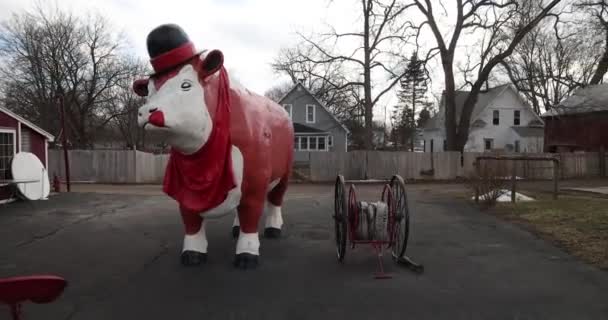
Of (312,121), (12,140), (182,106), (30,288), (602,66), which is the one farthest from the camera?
(312,121)

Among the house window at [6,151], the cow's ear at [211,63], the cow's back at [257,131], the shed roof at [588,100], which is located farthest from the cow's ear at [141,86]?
the shed roof at [588,100]

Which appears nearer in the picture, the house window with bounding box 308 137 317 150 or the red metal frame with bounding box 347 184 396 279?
the red metal frame with bounding box 347 184 396 279

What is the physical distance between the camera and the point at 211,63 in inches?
180

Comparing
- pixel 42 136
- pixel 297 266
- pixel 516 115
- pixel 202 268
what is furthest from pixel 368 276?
pixel 516 115

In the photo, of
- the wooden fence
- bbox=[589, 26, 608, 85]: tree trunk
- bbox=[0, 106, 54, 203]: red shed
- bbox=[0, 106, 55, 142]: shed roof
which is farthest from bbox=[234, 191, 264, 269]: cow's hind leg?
bbox=[589, 26, 608, 85]: tree trunk

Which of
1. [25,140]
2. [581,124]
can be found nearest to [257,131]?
[25,140]

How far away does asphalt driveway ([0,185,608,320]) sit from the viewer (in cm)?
402

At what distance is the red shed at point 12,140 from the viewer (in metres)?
12.8

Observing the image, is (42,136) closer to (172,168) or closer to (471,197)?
(172,168)

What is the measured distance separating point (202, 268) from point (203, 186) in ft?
3.89

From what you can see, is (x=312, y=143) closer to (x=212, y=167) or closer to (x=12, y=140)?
(x=12, y=140)

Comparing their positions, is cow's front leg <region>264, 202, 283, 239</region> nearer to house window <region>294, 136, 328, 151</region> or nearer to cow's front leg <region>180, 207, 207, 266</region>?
cow's front leg <region>180, 207, 207, 266</region>

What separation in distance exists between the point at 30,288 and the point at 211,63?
274 cm

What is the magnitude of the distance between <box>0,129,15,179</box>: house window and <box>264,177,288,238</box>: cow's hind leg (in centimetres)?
929
